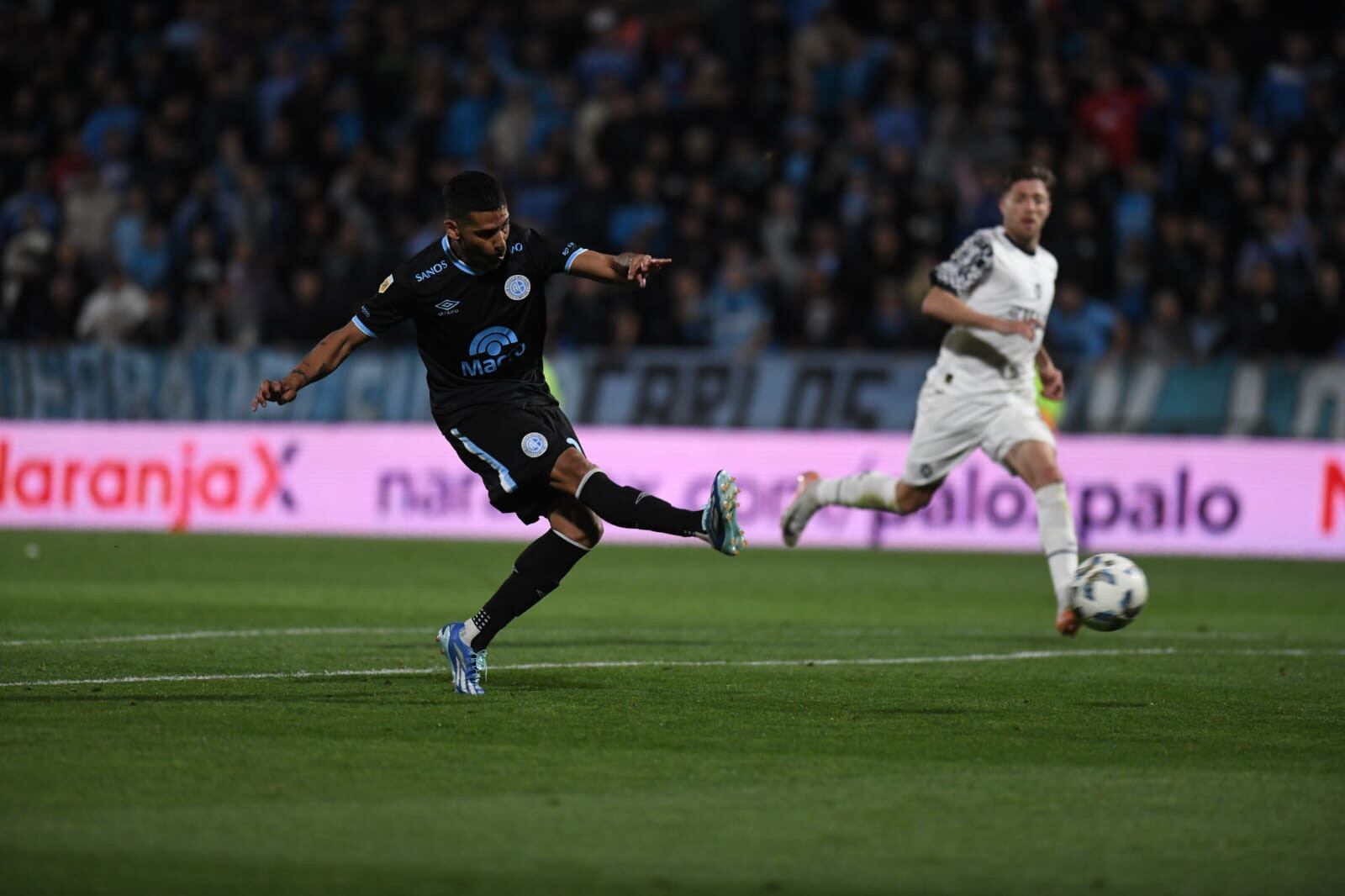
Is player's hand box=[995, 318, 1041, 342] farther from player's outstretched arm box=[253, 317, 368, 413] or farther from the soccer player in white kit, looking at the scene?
player's outstretched arm box=[253, 317, 368, 413]

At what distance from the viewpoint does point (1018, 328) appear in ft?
31.3

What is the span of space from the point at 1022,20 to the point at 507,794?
17.2 metres

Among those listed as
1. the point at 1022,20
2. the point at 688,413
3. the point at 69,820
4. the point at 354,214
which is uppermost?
the point at 1022,20

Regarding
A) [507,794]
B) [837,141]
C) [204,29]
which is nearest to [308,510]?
[837,141]

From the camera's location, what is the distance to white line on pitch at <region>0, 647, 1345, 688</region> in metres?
8.65

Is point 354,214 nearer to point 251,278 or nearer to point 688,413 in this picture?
point 251,278

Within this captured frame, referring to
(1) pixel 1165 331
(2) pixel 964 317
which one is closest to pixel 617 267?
(2) pixel 964 317

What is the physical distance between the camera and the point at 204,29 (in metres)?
25.5

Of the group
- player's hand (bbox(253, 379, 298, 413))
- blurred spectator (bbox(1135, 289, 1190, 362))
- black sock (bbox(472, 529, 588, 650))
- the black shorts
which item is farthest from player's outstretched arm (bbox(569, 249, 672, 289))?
blurred spectator (bbox(1135, 289, 1190, 362))

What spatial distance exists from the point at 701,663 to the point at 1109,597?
2068 mm

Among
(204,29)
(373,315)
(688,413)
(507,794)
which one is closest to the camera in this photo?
(507,794)

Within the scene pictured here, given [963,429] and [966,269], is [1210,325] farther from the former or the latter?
[966,269]

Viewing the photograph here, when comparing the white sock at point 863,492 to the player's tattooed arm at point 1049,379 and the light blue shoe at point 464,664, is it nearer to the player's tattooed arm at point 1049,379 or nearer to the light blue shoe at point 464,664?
the player's tattooed arm at point 1049,379

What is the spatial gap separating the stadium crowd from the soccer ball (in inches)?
399
